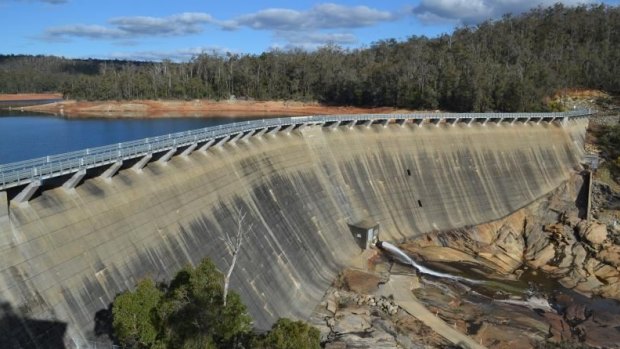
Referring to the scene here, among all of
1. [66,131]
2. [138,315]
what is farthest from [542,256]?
[66,131]

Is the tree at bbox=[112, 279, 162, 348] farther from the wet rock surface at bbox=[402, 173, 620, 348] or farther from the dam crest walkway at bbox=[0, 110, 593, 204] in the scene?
the wet rock surface at bbox=[402, 173, 620, 348]

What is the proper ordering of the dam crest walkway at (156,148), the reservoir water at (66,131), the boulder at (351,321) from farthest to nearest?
the reservoir water at (66,131) < the boulder at (351,321) < the dam crest walkway at (156,148)

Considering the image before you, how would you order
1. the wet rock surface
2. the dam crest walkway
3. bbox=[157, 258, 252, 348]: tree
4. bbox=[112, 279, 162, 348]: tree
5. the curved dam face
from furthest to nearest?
the wet rock surface < the dam crest walkway < the curved dam face < bbox=[112, 279, 162, 348]: tree < bbox=[157, 258, 252, 348]: tree

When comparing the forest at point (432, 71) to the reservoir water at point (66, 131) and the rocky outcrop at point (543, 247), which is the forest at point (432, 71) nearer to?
the reservoir water at point (66, 131)

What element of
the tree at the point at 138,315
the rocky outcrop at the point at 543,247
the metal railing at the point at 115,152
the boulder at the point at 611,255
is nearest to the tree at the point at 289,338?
the tree at the point at 138,315

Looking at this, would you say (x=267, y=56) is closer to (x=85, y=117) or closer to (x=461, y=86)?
(x=85, y=117)

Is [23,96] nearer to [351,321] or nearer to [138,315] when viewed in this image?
[351,321]

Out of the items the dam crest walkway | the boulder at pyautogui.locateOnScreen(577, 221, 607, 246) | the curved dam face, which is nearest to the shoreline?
the dam crest walkway
